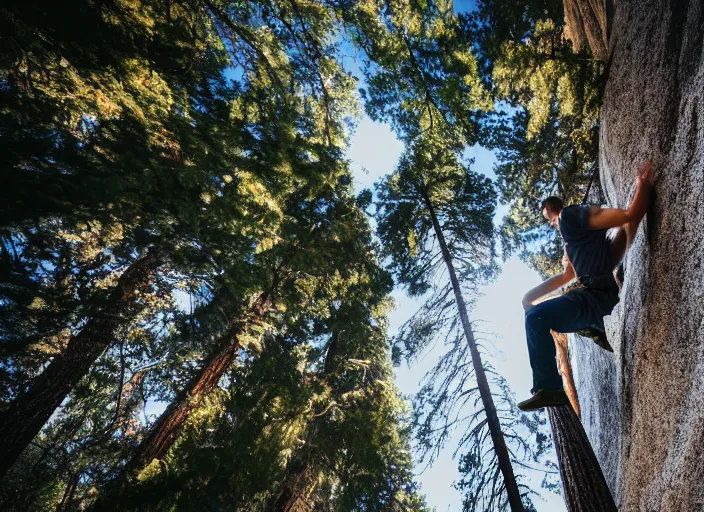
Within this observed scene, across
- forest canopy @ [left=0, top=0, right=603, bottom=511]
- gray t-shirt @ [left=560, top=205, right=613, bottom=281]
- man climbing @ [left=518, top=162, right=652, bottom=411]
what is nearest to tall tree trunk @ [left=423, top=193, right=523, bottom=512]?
forest canopy @ [left=0, top=0, right=603, bottom=511]

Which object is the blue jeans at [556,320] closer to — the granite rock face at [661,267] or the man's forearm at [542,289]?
the granite rock face at [661,267]

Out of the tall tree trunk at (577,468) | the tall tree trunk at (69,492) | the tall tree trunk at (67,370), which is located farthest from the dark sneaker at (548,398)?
the tall tree trunk at (69,492)

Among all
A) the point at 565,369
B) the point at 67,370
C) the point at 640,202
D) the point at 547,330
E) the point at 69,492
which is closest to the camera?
the point at 640,202

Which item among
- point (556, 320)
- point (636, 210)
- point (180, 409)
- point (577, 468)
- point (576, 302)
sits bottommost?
point (180, 409)

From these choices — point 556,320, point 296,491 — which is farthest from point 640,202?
point 296,491

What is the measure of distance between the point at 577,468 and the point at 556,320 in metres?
2.37

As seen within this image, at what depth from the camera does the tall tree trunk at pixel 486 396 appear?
564 cm

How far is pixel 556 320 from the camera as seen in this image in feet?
11.8

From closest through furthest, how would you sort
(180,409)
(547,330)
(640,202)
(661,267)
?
1. (661,267)
2. (640,202)
3. (547,330)
4. (180,409)

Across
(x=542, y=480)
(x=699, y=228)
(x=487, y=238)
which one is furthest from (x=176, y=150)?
(x=542, y=480)

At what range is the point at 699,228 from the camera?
2.06 meters

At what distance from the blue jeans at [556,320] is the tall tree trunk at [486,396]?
326cm

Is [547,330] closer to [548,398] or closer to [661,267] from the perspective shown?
[548,398]

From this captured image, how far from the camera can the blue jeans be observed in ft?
11.5
